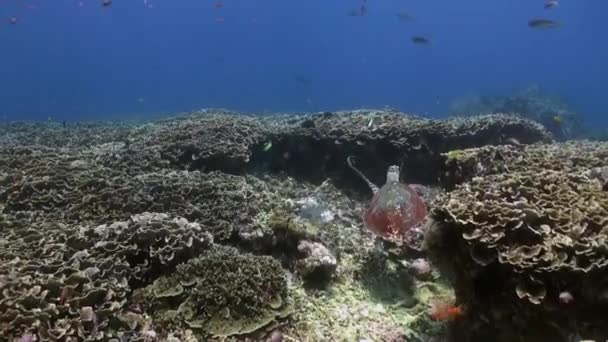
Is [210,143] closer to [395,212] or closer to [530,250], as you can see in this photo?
[395,212]

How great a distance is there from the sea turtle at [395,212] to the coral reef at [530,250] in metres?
0.96

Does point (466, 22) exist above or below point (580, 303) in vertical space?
below

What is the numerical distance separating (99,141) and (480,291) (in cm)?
1276

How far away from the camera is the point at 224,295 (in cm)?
505

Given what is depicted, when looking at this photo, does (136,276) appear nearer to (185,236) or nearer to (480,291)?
(185,236)

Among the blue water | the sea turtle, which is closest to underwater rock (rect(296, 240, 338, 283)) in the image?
the sea turtle

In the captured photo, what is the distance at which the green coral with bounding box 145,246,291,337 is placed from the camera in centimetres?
489

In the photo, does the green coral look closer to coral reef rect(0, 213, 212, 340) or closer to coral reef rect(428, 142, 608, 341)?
coral reef rect(0, 213, 212, 340)

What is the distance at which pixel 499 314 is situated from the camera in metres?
4.11

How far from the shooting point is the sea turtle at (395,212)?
6.11 meters

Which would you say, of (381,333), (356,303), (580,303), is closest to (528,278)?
(580,303)

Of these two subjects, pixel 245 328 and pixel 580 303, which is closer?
pixel 580 303

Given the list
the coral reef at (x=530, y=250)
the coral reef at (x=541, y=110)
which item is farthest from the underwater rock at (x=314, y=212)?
the coral reef at (x=541, y=110)

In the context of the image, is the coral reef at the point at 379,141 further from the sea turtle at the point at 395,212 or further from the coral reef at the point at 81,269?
the coral reef at the point at 81,269
